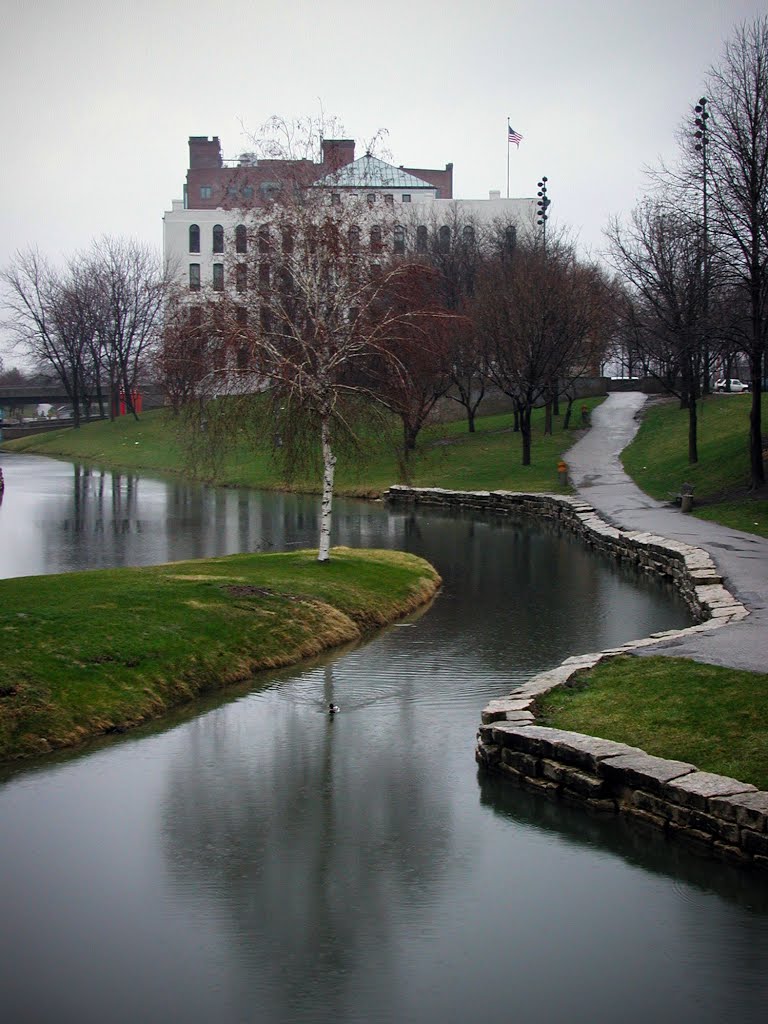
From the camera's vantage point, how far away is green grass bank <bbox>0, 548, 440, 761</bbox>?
50.6 ft

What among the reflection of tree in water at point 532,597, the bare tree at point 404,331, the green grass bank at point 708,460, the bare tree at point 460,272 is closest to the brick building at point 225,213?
the bare tree at point 460,272

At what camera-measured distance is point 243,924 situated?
10094 millimetres

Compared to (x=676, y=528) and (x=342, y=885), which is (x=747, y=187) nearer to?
(x=676, y=528)

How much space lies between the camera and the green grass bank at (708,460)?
3553 centimetres

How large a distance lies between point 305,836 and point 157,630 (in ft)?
23.6

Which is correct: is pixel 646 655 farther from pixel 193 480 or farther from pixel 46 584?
pixel 193 480

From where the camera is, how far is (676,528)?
110 ft

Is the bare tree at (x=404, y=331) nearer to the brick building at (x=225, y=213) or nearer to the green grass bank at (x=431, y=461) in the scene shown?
the brick building at (x=225, y=213)

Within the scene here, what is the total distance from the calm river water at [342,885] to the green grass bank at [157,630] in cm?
64

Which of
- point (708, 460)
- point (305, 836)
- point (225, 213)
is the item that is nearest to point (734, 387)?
point (708, 460)

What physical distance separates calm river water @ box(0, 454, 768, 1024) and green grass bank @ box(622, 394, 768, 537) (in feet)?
60.9

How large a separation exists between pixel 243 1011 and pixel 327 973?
0.84 metres

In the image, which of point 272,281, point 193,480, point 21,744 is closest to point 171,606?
point 21,744

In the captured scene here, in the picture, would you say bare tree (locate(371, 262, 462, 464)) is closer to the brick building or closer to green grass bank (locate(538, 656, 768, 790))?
the brick building
